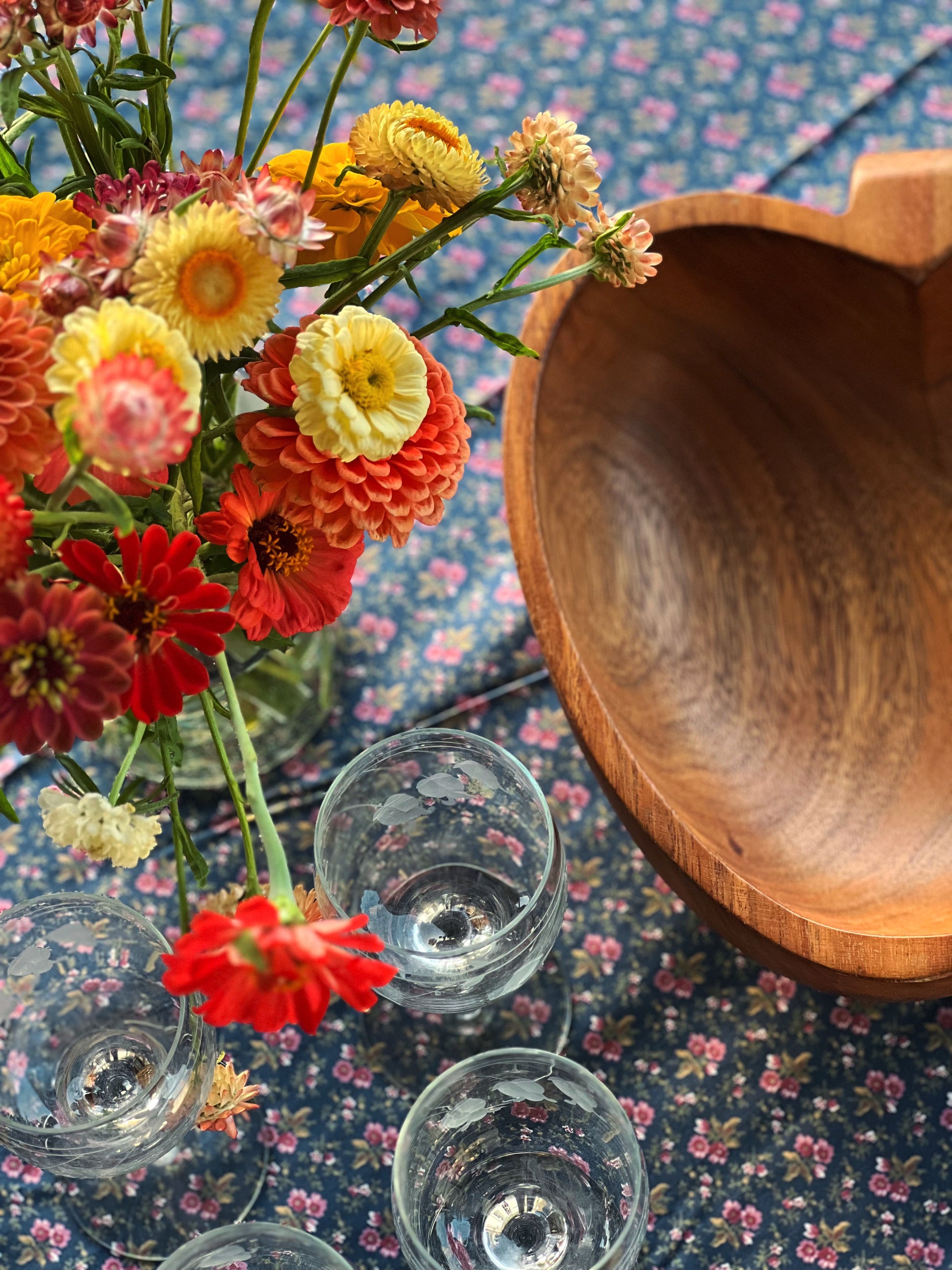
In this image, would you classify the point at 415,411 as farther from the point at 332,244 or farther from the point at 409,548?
the point at 409,548

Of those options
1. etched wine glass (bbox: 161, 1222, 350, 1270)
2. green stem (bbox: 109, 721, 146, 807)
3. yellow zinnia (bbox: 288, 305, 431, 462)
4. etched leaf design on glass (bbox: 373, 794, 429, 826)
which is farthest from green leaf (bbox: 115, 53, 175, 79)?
etched wine glass (bbox: 161, 1222, 350, 1270)

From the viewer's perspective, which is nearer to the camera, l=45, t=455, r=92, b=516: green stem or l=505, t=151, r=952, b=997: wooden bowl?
l=45, t=455, r=92, b=516: green stem

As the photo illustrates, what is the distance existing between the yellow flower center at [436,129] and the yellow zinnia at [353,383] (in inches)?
2.8

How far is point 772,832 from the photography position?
23.7 inches

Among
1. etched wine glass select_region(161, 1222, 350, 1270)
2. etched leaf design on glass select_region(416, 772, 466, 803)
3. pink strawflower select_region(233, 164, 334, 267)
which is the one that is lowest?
etched wine glass select_region(161, 1222, 350, 1270)

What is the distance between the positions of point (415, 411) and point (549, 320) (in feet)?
0.86

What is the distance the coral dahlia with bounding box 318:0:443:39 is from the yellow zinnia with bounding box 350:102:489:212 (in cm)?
2

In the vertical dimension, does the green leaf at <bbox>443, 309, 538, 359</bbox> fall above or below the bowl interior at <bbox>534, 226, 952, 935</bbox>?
above

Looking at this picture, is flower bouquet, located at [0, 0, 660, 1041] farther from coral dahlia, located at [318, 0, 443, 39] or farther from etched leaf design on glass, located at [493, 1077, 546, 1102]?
etched leaf design on glass, located at [493, 1077, 546, 1102]

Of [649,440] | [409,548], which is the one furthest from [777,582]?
[409,548]

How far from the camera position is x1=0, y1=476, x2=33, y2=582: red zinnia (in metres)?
0.30

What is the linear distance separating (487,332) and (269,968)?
22cm

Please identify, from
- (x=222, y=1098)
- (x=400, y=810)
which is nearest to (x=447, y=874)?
(x=400, y=810)

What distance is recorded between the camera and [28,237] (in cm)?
36
